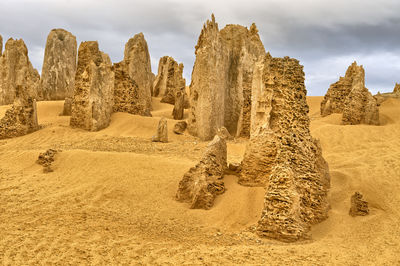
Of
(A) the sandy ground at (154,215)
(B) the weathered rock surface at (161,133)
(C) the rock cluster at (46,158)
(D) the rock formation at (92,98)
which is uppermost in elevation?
(D) the rock formation at (92,98)

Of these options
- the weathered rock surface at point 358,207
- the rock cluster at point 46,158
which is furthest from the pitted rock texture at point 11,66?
the weathered rock surface at point 358,207

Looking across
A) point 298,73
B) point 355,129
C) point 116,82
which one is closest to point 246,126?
point 355,129

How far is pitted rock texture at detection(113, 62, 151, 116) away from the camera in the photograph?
13664mm

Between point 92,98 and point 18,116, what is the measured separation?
240cm

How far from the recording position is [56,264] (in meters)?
3.68

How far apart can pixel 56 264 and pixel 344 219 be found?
413 centimetres

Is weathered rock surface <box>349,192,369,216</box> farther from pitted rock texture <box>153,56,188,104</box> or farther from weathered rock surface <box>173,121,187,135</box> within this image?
pitted rock texture <box>153,56,188,104</box>

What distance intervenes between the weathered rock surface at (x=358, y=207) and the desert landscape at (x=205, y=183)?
2 cm

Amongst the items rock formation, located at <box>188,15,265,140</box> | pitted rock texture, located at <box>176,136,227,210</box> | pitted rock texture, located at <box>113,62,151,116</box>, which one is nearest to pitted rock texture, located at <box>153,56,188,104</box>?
pitted rock texture, located at <box>113,62,151,116</box>

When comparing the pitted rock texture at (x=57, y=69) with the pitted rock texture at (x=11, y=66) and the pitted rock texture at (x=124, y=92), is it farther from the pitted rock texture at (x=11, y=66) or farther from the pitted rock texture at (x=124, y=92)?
the pitted rock texture at (x=124, y=92)

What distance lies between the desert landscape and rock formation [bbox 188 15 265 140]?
0.07 meters

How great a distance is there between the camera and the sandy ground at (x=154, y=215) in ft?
13.0

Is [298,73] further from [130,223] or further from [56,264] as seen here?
[56,264]

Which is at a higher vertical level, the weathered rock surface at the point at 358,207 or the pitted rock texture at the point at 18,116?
the pitted rock texture at the point at 18,116
